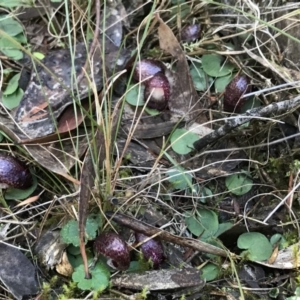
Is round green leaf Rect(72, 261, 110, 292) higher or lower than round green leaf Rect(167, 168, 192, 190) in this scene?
lower

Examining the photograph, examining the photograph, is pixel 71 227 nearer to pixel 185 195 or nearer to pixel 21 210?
pixel 21 210

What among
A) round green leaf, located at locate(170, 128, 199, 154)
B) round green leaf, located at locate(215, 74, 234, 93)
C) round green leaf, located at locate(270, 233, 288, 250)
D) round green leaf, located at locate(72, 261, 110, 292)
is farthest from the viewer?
round green leaf, located at locate(215, 74, 234, 93)

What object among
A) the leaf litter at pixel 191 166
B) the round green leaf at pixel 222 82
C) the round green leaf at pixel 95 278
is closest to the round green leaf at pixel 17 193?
the leaf litter at pixel 191 166

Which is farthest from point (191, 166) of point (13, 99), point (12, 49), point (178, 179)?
point (12, 49)

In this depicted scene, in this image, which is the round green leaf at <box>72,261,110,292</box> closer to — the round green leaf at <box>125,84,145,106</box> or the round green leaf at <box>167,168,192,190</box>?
the round green leaf at <box>167,168,192,190</box>

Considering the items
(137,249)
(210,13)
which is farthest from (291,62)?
(137,249)

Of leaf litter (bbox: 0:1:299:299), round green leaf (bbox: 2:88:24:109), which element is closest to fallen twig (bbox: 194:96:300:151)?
leaf litter (bbox: 0:1:299:299)
